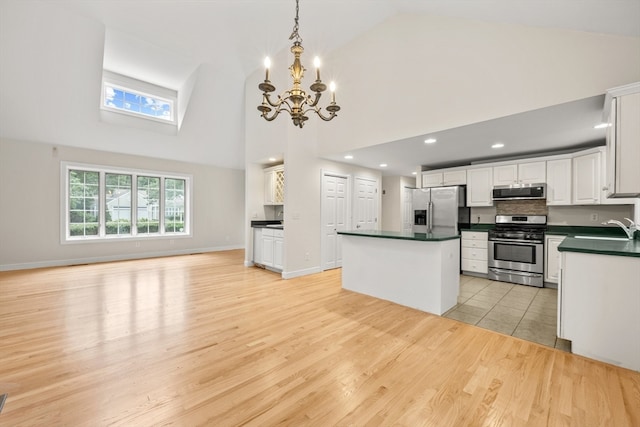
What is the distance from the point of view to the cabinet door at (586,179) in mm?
4117

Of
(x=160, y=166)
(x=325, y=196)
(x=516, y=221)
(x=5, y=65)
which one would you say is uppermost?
(x=5, y=65)

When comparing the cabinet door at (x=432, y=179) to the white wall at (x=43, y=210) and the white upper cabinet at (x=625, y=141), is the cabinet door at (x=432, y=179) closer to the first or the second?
the white upper cabinet at (x=625, y=141)

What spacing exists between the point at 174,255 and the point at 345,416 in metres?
7.49

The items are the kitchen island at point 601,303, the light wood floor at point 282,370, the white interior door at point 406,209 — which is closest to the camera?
the light wood floor at point 282,370

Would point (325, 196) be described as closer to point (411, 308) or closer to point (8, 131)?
point (411, 308)

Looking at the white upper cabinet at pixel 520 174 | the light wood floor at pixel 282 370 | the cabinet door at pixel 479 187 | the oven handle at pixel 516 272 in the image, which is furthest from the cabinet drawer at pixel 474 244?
the light wood floor at pixel 282 370

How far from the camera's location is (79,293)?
404 centimetres

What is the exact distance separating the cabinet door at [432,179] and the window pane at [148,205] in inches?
282

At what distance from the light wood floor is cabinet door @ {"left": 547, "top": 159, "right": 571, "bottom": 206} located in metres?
3.20

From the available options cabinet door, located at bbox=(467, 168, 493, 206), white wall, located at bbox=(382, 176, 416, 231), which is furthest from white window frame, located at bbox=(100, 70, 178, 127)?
cabinet door, located at bbox=(467, 168, 493, 206)

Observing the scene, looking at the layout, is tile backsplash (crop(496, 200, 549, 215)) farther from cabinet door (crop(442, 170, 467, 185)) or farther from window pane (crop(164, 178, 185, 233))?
window pane (crop(164, 178, 185, 233))

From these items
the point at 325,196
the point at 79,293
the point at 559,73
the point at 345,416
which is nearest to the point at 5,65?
the point at 79,293

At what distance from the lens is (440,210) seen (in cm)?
561

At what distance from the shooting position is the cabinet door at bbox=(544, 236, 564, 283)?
4328 mm
